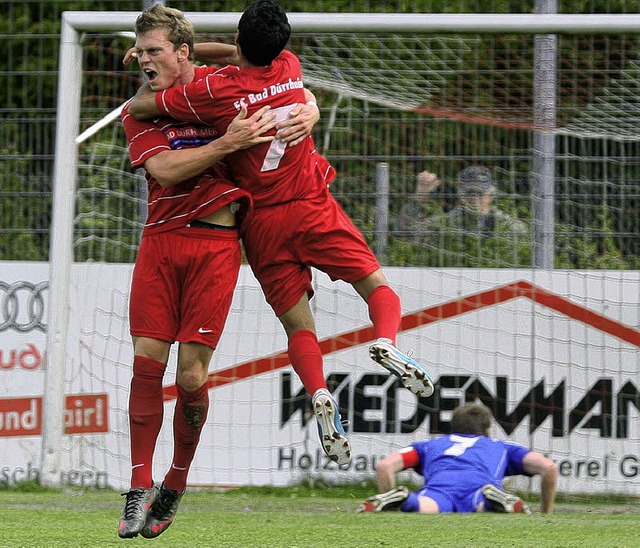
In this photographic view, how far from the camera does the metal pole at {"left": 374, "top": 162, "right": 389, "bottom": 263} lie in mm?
8592

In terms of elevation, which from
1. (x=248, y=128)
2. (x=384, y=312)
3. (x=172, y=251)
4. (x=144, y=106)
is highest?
(x=144, y=106)

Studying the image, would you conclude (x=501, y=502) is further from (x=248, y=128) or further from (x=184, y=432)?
(x=248, y=128)

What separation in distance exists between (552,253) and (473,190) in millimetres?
710

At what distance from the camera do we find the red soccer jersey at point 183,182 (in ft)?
17.7

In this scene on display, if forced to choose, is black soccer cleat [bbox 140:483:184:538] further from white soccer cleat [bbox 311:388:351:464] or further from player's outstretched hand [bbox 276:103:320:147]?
player's outstretched hand [bbox 276:103:320:147]

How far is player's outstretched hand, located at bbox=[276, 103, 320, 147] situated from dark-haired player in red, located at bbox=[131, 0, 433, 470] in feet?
0.12

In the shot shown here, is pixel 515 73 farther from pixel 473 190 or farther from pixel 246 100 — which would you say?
pixel 246 100

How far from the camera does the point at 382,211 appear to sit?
8.66 m

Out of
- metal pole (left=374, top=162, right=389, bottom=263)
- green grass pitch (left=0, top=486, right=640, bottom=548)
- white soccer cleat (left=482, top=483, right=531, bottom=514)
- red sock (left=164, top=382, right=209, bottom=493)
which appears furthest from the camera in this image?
metal pole (left=374, top=162, right=389, bottom=263)

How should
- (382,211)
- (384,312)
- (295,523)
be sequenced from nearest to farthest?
(384,312), (295,523), (382,211)

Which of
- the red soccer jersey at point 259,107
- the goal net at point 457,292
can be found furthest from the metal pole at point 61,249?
the red soccer jersey at point 259,107

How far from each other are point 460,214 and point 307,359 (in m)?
3.28

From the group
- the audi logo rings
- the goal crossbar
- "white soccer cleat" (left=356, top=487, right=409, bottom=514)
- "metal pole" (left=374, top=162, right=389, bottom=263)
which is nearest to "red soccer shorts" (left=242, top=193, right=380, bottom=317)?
"white soccer cleat" (left=356, top=487, right=409, bottom=514)

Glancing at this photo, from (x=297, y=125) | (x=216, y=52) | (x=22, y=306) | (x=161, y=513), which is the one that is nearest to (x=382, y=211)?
(x=22, y=306)
